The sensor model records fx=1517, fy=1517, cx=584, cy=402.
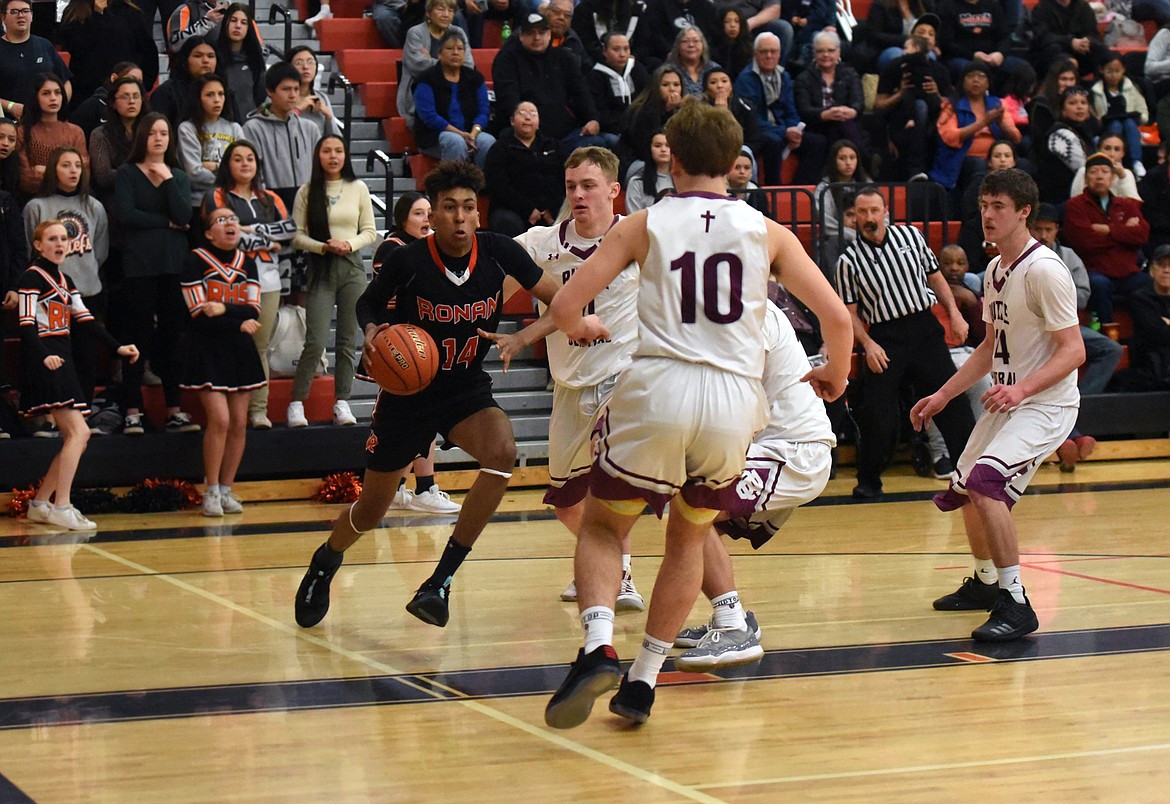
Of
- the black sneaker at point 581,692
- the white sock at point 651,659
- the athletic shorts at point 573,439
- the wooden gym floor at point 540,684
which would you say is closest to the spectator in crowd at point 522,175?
the wooden gym floor at point 540,684

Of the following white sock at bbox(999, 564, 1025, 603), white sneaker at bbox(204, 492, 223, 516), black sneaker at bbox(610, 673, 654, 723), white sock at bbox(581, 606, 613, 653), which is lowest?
white sneaker at bbox(204, 492, 223, 516)

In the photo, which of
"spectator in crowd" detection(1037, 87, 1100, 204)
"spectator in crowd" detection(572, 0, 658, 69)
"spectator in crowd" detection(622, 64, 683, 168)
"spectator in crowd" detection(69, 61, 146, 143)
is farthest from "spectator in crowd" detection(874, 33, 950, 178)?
"spectator in crowd" detection(69, 61, 146, 143)

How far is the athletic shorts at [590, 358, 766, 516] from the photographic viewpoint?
4.19 metres

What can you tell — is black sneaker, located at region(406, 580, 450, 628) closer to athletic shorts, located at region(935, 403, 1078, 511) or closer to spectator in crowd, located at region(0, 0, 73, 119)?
athletic shorts, located at region(935, 403, 1078, 511)

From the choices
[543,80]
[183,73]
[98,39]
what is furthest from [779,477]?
[98,39]

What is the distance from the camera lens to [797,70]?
13.2 metres

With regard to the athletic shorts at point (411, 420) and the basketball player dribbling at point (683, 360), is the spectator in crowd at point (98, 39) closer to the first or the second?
the athletic shorts at point (411, 420)

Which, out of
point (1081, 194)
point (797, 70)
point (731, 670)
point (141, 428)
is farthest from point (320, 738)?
point (797, 70)

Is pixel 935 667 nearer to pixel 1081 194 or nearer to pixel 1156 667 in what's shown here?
pixel 1156 667

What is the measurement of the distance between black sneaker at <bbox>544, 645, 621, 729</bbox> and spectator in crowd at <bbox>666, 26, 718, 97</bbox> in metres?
8.28

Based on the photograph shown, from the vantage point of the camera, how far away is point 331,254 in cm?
995

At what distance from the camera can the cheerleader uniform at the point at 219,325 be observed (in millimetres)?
9250

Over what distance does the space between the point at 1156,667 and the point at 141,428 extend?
6634 mm

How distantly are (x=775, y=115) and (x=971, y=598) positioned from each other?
7284mm
